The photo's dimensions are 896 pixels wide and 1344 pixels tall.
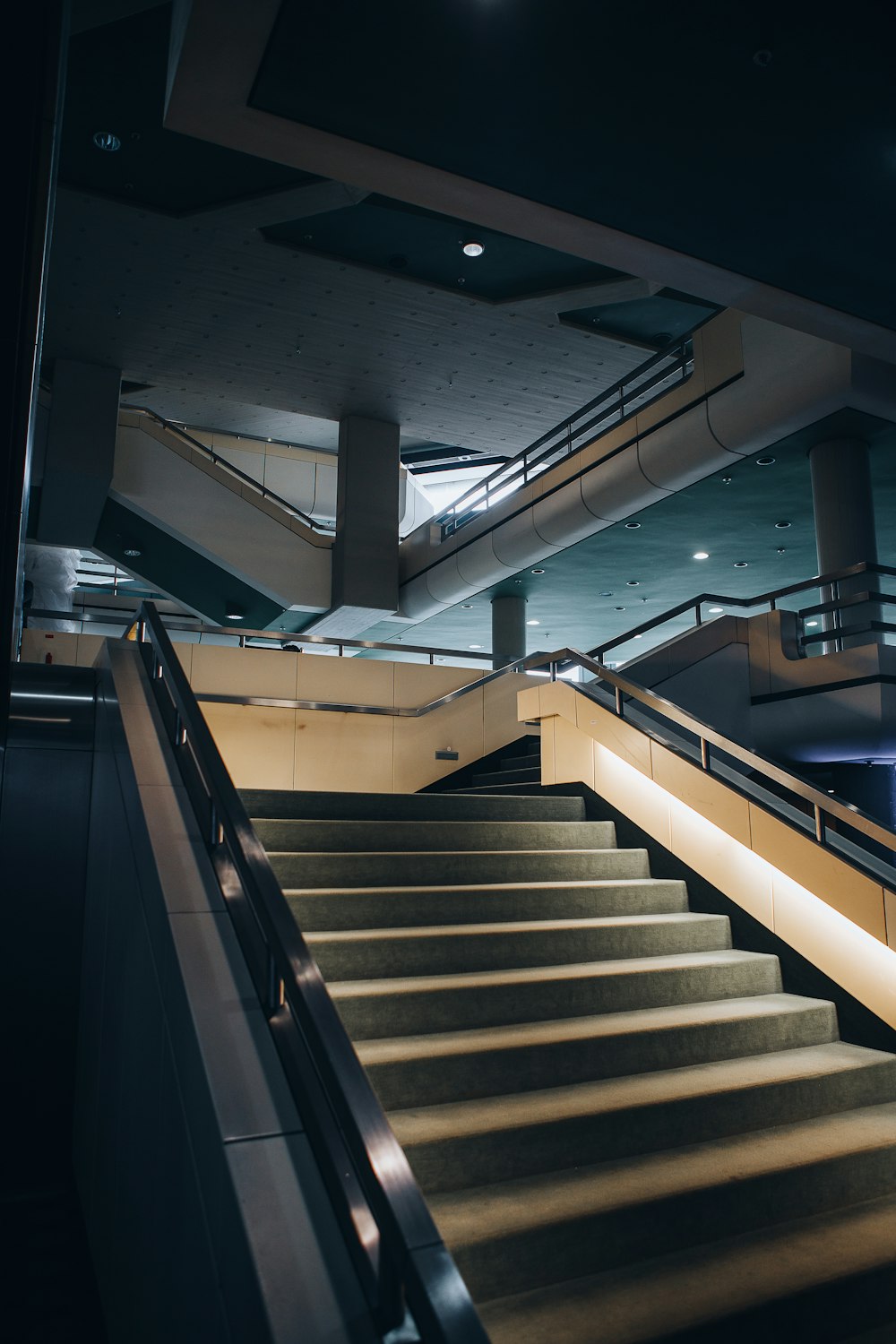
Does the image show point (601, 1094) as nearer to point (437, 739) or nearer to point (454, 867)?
point (454, 867)

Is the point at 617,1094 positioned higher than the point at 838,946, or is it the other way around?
the point at 838,946

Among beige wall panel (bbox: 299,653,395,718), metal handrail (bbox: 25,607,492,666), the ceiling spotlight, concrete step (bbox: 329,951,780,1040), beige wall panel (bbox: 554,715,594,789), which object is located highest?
the ceiling spotlight

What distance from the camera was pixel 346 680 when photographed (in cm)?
1019

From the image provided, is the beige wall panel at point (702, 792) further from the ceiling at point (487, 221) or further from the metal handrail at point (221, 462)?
the metal handrail at point (221, 462)

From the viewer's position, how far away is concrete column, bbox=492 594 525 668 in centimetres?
1617

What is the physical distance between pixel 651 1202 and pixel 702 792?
9.18ft

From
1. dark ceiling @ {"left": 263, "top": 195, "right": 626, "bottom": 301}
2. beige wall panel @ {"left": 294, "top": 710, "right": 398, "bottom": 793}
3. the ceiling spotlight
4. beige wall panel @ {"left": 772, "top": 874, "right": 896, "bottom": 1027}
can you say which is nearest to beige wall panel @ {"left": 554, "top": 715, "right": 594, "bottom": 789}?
beige wall panel @ {"left": 772, "top": 874, "right": 896, "bottom": 1027}

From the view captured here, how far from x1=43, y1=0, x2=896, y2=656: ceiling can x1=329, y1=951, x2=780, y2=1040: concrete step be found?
12.7ft

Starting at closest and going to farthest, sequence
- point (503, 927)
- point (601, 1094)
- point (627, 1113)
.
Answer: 1. point (627, 1113)
2. point (601, 1094)
3. point (503, 927)

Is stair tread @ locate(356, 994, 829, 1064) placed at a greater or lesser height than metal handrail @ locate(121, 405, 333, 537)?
lesser

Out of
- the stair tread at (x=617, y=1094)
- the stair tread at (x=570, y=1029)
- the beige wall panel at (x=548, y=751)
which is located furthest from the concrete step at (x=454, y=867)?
the stair tread at (x=617, y=1094)

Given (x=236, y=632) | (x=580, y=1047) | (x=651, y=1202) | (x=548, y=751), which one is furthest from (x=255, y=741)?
(x=651, y=1202)

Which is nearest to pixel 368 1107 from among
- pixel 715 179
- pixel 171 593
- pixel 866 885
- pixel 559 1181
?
pixel 559 1181

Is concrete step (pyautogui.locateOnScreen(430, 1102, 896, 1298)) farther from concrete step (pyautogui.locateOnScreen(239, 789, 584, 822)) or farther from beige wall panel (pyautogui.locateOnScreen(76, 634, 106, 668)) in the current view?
beige wall panel (pyautogui.locateOnScreen(76, 634, 106, 668))
